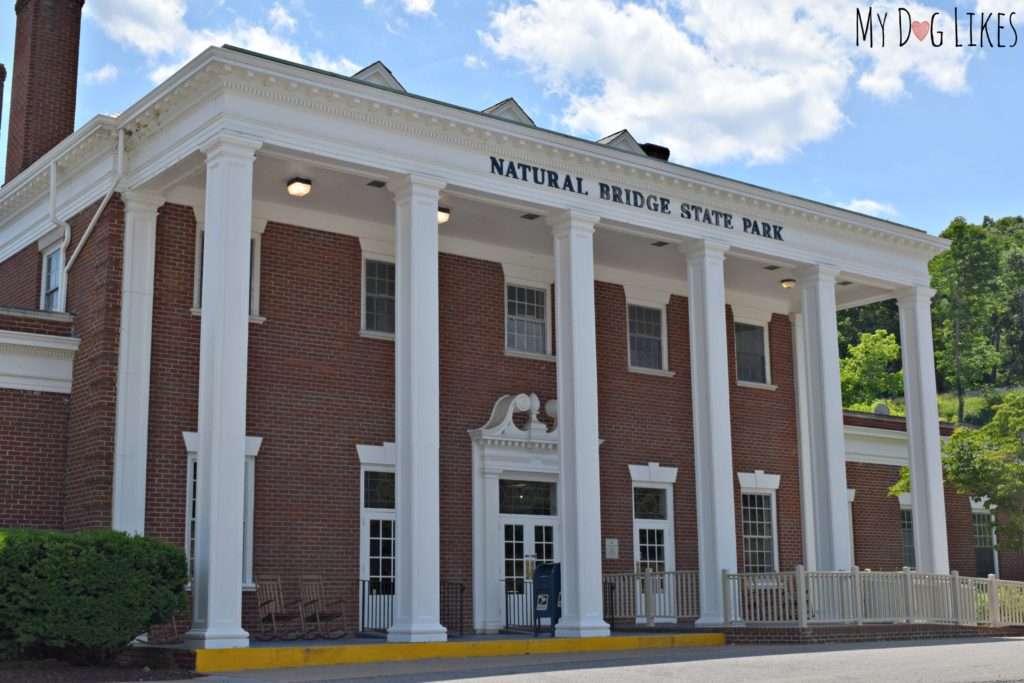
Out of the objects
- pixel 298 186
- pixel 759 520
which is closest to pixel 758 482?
pixel 759 520

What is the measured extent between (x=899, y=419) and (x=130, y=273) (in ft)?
69.6

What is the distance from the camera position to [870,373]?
73.4 metres

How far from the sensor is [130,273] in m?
19.3

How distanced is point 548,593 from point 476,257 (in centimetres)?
678

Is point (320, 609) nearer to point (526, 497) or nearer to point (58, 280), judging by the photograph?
point (526, 497)

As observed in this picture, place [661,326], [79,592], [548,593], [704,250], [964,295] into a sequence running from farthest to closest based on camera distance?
[964,295] < [661,326] < [704,250] < [548,593] < [79,592]

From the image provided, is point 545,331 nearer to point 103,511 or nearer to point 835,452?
point 835,452

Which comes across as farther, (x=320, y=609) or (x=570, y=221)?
(x=570, y=221)

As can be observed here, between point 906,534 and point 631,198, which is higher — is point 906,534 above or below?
below

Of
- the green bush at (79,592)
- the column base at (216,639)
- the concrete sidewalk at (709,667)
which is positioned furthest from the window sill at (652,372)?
the green bush at (79,592)

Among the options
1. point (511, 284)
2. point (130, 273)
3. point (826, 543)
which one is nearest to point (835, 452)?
point (826, 543)

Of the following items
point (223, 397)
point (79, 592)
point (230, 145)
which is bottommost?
point (79, 592)

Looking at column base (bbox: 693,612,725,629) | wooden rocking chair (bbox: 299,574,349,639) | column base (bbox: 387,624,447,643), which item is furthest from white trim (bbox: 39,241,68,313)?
column base (bbox: 693,612,725,629)

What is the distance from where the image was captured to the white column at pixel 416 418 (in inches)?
692
